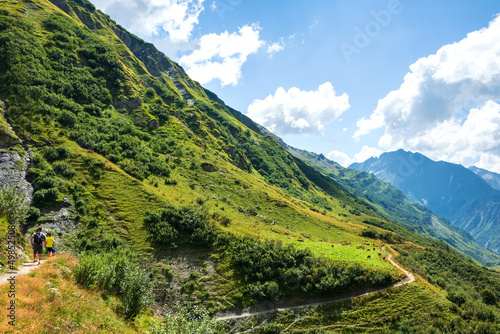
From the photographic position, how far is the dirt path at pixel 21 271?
20384mm

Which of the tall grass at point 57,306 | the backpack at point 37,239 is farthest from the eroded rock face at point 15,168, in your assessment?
the tall grass at point 57,306

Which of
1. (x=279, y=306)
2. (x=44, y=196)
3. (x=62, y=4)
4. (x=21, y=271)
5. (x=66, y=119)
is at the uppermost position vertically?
(x=62, y=4)

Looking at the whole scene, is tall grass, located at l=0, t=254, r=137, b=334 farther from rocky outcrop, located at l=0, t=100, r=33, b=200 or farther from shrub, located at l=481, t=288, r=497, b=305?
shrub, located at l=481, t=288, r=497, b=305

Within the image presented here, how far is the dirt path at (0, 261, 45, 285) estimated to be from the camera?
20.4 m

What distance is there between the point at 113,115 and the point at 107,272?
10063 centimetres

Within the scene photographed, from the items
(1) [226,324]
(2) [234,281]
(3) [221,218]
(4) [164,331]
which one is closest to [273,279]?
(2) [234,281]

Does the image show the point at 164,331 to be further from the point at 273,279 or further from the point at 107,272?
the point at 273,279

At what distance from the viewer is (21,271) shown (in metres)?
→ 22.8

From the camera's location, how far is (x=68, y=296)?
20938mm

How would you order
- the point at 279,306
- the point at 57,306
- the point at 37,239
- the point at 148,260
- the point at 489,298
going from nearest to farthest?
the point at 57,306
the point at 37,239
the point at 279,306
the point at 148,260
the point at 489,298

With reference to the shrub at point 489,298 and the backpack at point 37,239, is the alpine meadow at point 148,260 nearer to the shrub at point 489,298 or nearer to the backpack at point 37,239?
the shrub at point 489,298

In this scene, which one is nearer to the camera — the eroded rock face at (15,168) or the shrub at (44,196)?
the shrub at (44,196)

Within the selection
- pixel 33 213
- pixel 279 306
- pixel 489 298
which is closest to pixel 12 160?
pixel 33 213

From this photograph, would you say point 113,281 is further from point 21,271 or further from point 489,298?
point 489,298
